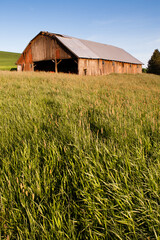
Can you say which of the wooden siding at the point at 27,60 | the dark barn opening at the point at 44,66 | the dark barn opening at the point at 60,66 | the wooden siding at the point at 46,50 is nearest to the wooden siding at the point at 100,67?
the wooden siding at the point at 46,50

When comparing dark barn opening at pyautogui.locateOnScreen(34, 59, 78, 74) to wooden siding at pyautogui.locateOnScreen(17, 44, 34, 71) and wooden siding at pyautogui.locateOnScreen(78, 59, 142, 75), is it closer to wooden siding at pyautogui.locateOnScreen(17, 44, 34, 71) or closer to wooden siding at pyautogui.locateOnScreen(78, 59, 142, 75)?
wooden siding at pyautogui.locateOnScreen(17, 44, 34, 71)

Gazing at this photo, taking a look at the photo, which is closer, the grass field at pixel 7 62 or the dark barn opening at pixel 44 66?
the dark barn opening at pixel 44 66

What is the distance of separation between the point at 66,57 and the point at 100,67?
6368mm

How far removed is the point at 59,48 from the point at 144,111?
21976mm

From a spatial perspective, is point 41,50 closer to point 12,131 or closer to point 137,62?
point 137,62

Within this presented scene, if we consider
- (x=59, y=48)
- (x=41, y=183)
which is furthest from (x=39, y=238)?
(x=59, y=48)

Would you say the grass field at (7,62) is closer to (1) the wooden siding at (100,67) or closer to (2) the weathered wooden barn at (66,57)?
(2) the weathered wooden barn at (66,57)

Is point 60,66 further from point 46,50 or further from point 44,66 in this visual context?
point 46,50

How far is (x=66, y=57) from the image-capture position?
2175 cm

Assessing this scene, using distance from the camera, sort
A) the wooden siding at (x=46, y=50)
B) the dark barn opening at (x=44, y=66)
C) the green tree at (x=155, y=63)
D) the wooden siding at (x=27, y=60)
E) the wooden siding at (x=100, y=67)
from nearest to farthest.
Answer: the wooden siding at (x=100, y=67)
the wooden siding at (x=46, y=50)
the wooden siding at (x=27, y=60)
the dark barn opening at (x=44, y=66)
the green tree at (x=155, y=63)

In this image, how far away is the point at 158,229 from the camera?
2.86ft

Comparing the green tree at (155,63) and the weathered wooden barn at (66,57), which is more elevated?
the green tree at (155,63)

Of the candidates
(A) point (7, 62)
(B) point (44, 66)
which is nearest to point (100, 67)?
(B) point (44, 66)

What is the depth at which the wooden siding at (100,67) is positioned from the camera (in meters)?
22.0
